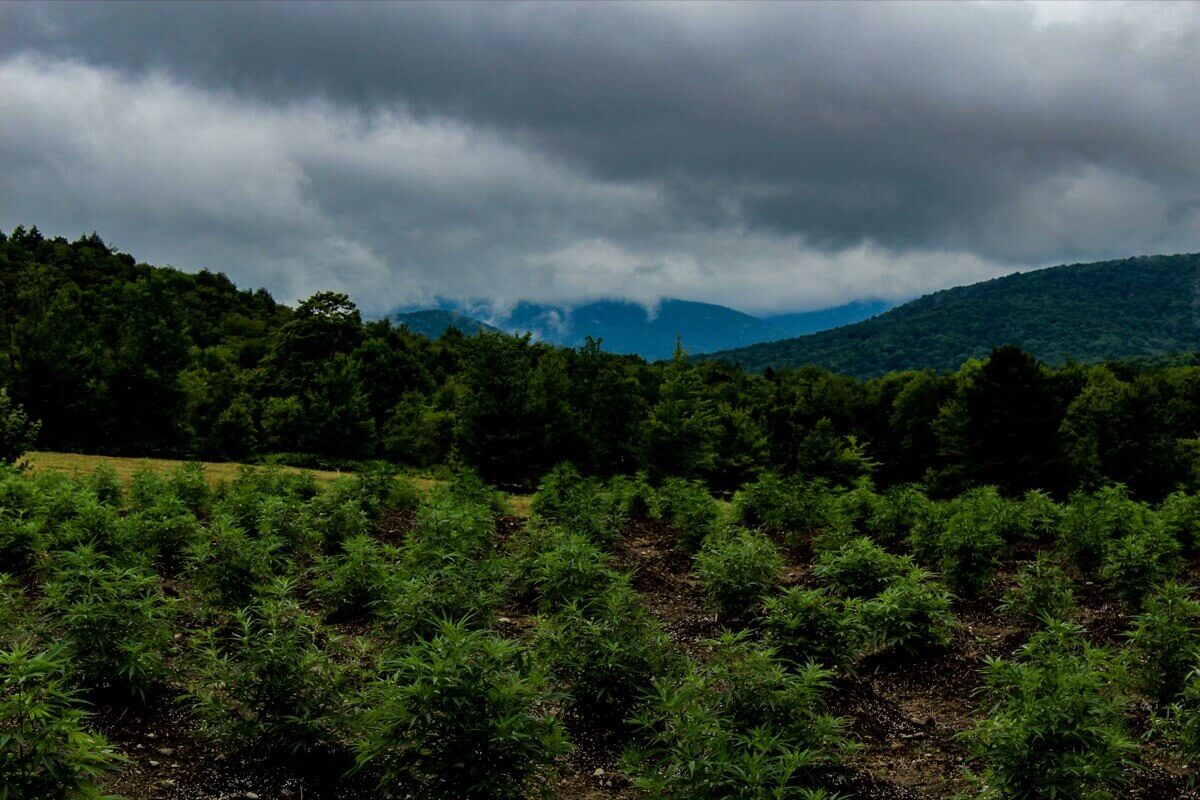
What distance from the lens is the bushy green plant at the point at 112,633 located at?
6.22 metres

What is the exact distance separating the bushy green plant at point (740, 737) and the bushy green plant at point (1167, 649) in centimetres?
286

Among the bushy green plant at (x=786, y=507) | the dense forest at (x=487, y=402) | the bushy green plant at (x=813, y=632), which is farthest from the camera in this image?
the dense forest at (x=487, y=402)

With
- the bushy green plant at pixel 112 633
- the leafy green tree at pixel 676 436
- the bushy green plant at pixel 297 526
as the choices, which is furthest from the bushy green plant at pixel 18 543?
the leafy green tree at pixel 676 436

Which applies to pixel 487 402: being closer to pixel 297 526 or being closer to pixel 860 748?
pixel 297 526

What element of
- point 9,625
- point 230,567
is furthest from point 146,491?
point 9,625

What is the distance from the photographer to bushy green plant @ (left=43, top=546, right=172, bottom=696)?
245 inches

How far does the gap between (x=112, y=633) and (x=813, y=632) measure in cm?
605

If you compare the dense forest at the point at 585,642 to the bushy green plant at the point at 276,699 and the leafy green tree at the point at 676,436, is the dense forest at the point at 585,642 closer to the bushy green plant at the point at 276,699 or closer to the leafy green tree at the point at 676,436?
the bushy green plant at the point at 276,699

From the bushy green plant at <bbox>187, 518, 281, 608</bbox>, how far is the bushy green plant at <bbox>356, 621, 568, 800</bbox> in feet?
13.4

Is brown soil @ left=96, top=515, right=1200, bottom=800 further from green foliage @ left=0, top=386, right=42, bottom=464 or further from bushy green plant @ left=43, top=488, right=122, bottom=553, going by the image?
green foliage @ left=0, top=386, right=42, bottom=464

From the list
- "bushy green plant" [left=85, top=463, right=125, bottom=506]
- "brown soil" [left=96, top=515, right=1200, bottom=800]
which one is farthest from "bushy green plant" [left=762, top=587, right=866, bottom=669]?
"bushy green plant" [left=85, top=463, right=125, bottom=506]

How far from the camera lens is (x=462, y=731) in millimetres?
4852

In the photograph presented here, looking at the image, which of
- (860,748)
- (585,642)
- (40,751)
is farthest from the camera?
(585,642)

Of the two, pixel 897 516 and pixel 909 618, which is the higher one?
pixel 897 516
